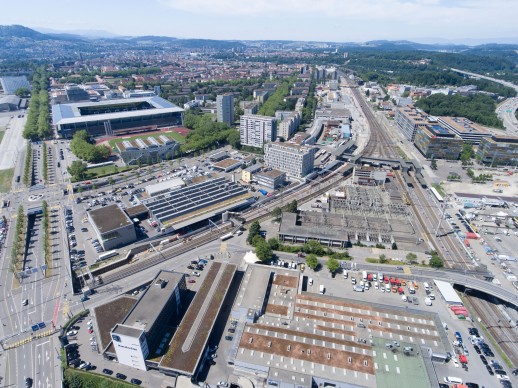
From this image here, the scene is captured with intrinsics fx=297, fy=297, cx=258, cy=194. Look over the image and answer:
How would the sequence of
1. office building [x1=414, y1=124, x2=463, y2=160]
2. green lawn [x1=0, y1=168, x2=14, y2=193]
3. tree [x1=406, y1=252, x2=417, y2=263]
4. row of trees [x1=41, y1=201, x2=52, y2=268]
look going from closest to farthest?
1. row of trees [x1=41, y1=201, x2=52, y2=268]
2. tree [x1=406, y1=252, x2=417, y2=263]
3. green lawn [x1=0, y1=168, x2=14, y2=193]
4. office building [x1=414, y1=124, x2=463, y2=160]

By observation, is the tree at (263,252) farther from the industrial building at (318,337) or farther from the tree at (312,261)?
the tree at (312,261)

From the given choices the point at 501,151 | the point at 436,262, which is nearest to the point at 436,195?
the point at 436,262

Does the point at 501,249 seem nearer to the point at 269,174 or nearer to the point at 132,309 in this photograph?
the point at 269,174

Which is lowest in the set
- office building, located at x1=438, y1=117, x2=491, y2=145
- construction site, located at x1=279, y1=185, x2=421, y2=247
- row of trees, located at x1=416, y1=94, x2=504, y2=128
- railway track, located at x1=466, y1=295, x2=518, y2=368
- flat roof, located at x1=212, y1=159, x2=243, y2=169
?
railway track, located at x1=466, y1=295, x2=518, y2=368

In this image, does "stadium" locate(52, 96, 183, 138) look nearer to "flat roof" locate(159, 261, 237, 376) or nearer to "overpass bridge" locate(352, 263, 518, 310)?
"flat roof" locate(159, 261, 237, 376)

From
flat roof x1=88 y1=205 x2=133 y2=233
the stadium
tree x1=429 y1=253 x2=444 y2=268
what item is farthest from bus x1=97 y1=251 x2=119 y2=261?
the stadium

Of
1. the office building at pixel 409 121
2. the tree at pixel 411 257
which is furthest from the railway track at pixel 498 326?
the office building at pixel 409 121

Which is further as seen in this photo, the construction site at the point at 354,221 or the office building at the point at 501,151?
the office building at the point at 501,151

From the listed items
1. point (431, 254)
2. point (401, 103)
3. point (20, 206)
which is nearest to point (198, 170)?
point (20, 206)
